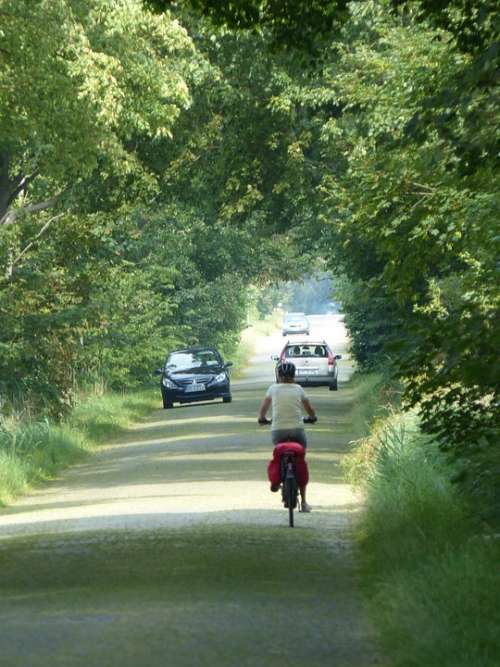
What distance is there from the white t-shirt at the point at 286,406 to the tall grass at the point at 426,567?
41.2 inches

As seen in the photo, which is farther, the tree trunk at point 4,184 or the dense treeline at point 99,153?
the tree trunk at point 4,184

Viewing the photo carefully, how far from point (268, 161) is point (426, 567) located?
2531 cm

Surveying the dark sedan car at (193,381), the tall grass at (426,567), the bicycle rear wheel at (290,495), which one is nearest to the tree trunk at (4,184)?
the dark sedan car at (193,381)

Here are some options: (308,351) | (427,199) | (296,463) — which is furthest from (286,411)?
(308,351)

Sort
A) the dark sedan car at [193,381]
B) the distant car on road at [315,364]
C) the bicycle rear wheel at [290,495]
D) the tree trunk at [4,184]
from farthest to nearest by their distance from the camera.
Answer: the distant car on road at [315,364] → the dark sedan car at [193,381] → the tree trunk at [4,184] → the bicycle rear wheel at [290,495]

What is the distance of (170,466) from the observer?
30.2 meters

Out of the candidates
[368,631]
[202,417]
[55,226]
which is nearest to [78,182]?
[55,226]

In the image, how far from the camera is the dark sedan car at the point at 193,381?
176ft

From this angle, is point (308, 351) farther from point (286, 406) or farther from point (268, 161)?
point (286, 406)

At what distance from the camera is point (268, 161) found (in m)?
38.0

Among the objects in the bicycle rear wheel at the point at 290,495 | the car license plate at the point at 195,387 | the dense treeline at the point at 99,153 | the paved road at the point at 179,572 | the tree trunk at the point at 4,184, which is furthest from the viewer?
the car license plate at the point at 195,387

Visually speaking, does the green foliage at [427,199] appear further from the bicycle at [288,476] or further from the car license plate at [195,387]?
the car license plate at [195,387]

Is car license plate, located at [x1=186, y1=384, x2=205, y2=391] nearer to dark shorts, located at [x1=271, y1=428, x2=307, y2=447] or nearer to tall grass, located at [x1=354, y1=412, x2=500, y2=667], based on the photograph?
tall grass, located at [x1=354, y1=412, x2=500, y2=667]

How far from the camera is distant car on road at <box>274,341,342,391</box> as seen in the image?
63.5 metres
